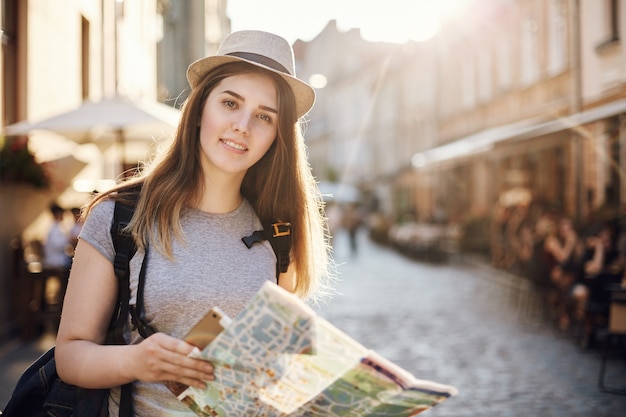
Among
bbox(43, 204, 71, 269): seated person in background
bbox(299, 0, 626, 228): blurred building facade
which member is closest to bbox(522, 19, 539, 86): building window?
bbox(299, 0, 626, 228): blurred building facade

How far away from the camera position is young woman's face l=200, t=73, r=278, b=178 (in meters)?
2.26

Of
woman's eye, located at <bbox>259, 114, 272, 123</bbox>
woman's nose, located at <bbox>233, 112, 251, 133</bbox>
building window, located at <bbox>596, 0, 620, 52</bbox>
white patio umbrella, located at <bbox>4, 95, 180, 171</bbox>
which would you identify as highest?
building window, located at <bbox>596, 0, 620, 52</bbox>

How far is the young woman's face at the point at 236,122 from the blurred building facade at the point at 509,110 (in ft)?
31.9

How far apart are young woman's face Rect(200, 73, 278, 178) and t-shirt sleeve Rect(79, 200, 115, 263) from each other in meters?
0.34

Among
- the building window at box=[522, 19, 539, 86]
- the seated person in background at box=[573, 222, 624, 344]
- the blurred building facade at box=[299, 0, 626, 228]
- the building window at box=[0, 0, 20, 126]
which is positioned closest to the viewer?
the seated person in background at box=[573, 222, 624, 344]

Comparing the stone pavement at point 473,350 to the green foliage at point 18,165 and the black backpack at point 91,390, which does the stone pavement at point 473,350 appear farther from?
the black backpack at point 91,390

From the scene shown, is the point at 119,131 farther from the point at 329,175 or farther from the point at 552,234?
the point at 329,175

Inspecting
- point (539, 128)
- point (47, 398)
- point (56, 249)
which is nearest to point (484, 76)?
point (539, 128)

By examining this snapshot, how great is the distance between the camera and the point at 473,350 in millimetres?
9461

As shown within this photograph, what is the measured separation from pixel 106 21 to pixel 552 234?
9.62 m

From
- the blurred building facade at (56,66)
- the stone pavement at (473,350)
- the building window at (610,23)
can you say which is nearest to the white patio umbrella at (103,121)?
the blurred building facade at (56,66)

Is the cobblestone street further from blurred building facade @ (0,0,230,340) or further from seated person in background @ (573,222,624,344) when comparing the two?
blurred building facade @ (0,0,230,340)

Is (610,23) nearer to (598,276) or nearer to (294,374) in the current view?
(598,276)

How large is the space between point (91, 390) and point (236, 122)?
0.79 metres
